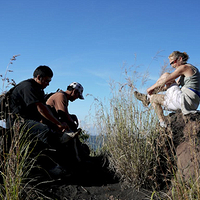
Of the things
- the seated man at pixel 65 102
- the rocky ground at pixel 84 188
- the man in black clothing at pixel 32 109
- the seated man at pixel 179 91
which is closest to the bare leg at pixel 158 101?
the seated man at pixel 179 91

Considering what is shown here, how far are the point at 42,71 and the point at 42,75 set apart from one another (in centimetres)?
6

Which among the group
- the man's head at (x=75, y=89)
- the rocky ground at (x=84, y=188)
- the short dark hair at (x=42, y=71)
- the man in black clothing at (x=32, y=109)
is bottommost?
the rocky ground at (x=84, y=188)

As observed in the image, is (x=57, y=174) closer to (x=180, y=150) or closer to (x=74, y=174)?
(x=74, y=174)

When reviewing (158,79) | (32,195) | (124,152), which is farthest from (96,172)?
(158,79)

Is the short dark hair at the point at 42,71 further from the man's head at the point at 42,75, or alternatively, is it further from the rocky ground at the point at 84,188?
the rocky ground at the point at 84,188

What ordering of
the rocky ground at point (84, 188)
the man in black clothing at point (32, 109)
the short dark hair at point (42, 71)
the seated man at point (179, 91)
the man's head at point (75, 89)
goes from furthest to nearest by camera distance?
the man's head at point (75, 89)
the seated man at point (179, 91)
the short dark hair at point (42, 71)
the man in black clothing at point (32, 109)
the rocky ground at point (84, 188)

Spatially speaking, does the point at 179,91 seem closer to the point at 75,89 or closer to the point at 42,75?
the point at 75,89

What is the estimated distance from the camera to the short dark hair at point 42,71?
4039 mm

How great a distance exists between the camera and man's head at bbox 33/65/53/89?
13.3 feet

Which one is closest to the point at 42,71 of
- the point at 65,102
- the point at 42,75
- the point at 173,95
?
the point at 42,75

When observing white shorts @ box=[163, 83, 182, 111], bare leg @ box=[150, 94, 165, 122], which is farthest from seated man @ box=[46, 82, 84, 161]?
white shorts @ box=[163, 83, 182, 111]

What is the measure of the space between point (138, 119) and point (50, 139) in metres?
1.39

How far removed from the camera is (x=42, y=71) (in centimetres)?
404

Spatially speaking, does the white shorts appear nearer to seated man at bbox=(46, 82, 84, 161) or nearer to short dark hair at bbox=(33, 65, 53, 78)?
seated man at bbox=(46, 82, 84, 161)
